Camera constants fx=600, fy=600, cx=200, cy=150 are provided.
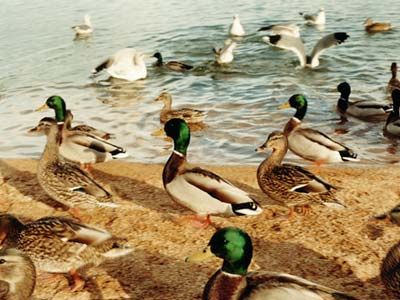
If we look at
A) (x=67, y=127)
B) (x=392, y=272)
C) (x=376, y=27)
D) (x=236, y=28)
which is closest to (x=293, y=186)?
(x=392, y=272)

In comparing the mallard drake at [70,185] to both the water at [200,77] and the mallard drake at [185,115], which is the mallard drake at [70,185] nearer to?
the water at [200,77]

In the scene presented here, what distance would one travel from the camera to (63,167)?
6262 millimetres

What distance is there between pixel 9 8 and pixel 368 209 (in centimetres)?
2928

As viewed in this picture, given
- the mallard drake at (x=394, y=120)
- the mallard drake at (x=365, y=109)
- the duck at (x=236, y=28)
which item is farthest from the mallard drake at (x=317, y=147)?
the duck at (x=236, y=28)

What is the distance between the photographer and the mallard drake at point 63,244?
4758 mm

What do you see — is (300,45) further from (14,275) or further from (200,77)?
(14,275)

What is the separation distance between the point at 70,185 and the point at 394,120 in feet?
20.7

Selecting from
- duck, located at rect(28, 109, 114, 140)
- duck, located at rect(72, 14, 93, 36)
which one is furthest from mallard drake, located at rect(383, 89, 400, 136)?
duck, located at rect(72, 14, 93, 36)

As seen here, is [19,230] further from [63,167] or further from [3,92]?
[3,92]

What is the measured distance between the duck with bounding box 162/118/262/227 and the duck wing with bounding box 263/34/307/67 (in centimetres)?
1003

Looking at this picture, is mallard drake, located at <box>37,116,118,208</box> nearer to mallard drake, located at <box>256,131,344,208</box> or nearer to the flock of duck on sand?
the flock of duck on sand

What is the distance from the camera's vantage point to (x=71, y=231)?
4805 mm

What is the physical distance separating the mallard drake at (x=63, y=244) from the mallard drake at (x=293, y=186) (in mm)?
2024

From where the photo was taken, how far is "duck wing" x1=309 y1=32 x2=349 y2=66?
15.0 m
